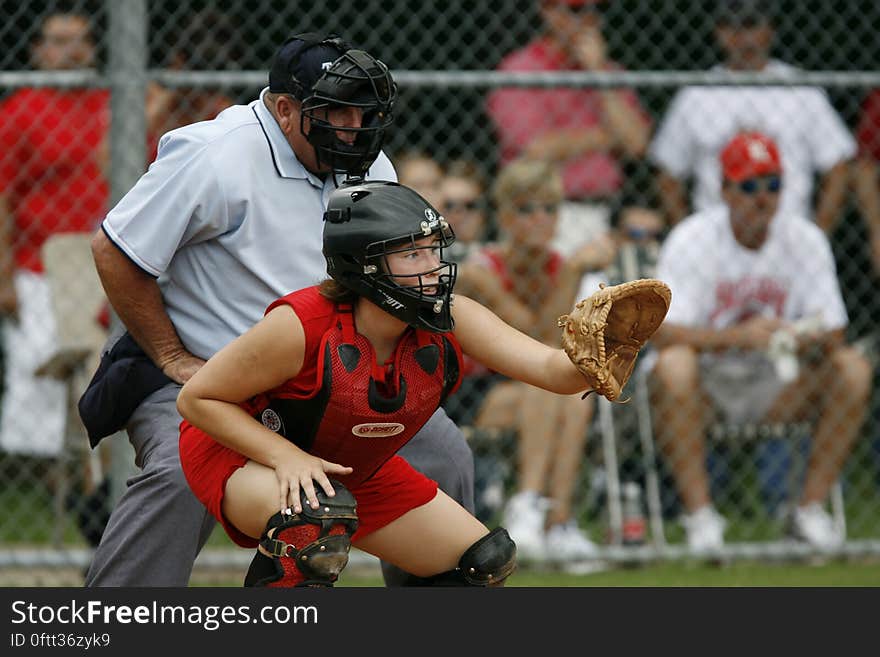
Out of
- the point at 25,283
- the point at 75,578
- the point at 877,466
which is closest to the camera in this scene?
the point at 75,578

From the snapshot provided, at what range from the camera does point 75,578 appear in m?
5.73

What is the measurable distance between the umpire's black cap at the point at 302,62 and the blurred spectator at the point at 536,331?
2.16 meters

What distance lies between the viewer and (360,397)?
133 inches

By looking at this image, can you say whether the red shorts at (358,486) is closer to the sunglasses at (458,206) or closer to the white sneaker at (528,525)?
the white sneaker at (528,525)

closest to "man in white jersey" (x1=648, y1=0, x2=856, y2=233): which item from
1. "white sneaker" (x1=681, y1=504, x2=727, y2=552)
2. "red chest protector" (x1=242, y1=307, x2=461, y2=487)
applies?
"white sneaker" (x1=681, y1=504, x2=727, y2=552)

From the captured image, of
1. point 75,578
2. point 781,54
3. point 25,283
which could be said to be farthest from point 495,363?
point 781,54

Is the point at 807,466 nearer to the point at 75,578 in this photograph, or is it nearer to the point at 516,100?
the point at 516,100

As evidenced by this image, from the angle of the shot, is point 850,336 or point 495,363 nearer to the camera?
point 495,363

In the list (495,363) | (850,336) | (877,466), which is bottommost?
(877,466)

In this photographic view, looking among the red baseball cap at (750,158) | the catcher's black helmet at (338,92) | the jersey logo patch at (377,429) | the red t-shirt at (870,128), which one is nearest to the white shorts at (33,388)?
the catcher's black helmet at (338,92)

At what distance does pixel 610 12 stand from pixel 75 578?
12.5ft

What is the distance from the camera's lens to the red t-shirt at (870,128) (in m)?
7.16

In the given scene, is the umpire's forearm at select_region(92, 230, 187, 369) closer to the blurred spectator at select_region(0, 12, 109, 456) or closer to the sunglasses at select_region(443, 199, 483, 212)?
the blurred spectator at select_region(0, 12, 109, 456)

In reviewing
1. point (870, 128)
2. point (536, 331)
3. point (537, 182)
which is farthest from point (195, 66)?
point (870, 128)
